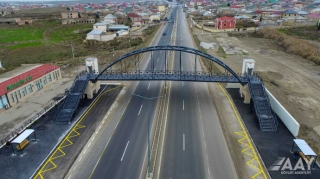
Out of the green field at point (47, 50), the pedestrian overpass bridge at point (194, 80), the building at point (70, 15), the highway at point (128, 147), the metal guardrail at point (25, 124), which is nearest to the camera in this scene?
the highway at point (128, 147)

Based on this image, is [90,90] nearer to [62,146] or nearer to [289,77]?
[62,146]

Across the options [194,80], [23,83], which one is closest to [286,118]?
[194,80]

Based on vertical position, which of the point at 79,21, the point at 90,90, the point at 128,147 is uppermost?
the point at 79,21

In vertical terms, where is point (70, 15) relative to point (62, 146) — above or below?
above

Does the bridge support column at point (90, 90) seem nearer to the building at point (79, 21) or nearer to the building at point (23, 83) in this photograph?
the building at point (23, 83)

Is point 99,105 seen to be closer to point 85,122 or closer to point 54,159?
point 85,122

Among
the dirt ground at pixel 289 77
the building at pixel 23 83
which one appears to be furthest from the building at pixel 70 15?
the building at pixel 23 83

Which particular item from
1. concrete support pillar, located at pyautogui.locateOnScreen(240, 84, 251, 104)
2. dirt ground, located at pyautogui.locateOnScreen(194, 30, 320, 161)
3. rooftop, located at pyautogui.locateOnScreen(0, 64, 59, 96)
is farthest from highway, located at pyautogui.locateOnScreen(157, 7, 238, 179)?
rooftop, located at pyautogui.locateOnScreen(0, 64, 59, 96)
